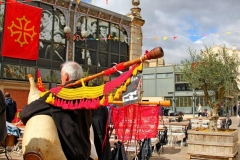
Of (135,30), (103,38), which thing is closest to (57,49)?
(103,38)

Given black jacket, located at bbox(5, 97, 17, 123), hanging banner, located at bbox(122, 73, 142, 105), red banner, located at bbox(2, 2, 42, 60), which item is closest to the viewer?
hanging banner, located at bbox(122, 73, 142, 105)

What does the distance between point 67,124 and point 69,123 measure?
0.02 m

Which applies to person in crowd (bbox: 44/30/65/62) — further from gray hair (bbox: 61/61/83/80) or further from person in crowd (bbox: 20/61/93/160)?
person in crowd (bbox: 20/61/93/160)

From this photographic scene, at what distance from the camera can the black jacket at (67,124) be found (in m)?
2.55

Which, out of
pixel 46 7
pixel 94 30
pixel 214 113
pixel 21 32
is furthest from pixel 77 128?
pixel 94 30

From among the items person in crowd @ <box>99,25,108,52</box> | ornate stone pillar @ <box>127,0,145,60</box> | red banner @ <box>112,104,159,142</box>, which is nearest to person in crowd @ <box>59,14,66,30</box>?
person in crowd @ <box>99,25,108,52</box>

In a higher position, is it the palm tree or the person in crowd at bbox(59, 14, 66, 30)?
the person in crowd at bbox(59, 14, 66, 30)

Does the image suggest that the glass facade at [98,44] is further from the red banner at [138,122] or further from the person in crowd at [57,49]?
the red banner at [138,122]

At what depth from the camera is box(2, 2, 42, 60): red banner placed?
14508mm

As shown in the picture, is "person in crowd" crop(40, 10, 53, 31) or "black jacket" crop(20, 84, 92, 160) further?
"person in crowd" crop(40, 10, 53, 31)

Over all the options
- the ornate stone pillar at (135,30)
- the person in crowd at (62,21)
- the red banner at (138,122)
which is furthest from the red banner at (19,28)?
the red banner at (138,122)

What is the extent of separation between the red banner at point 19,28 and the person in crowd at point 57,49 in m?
2.37

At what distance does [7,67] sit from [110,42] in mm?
7939

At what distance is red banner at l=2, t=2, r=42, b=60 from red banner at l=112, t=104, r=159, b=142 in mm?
11384
